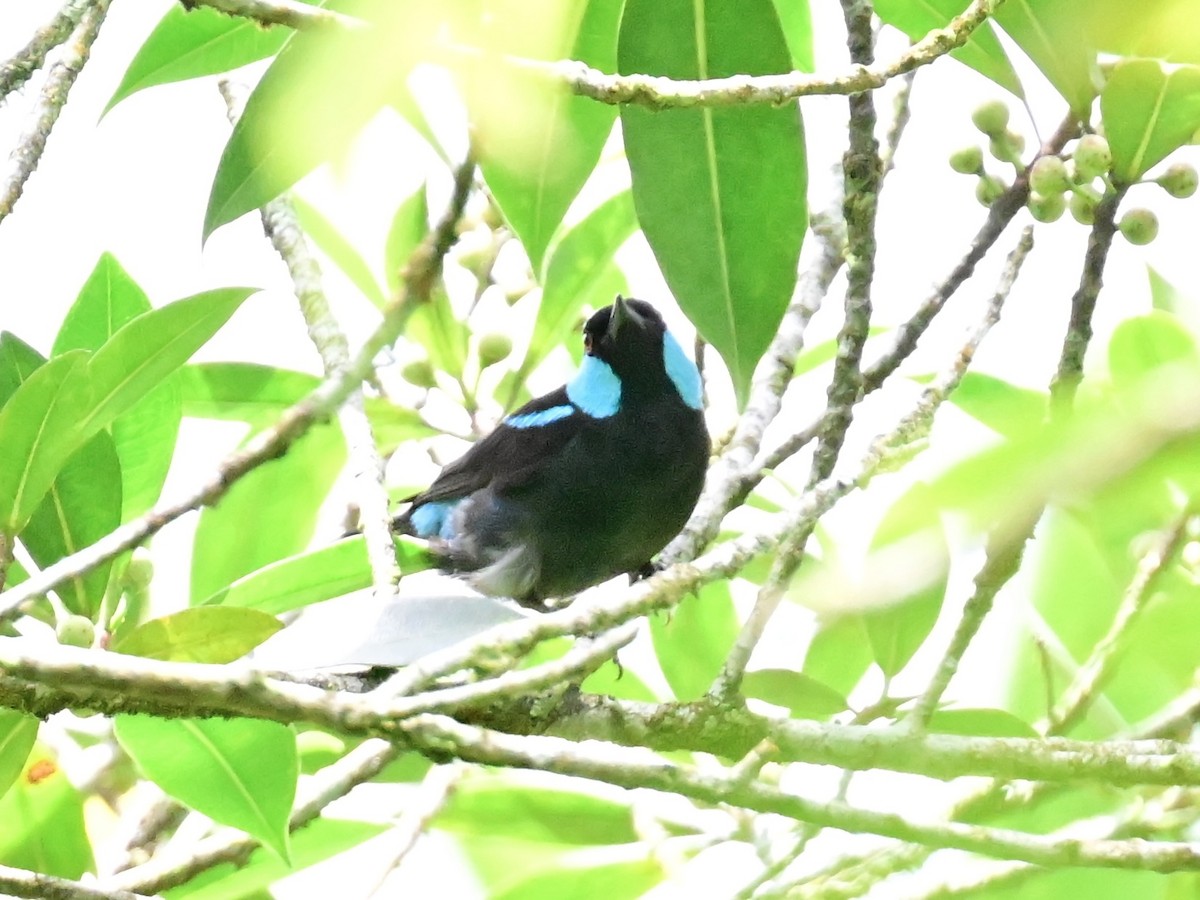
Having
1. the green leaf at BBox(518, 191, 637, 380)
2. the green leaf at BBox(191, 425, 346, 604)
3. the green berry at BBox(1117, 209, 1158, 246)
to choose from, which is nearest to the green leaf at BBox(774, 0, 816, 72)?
the green leaf at BBox(518, 191, 637, 380)

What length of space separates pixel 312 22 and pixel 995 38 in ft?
3.64

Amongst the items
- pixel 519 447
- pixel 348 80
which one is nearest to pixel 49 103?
pixel 348 80

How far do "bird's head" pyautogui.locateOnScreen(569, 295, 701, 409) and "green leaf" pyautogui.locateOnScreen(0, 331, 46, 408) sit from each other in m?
1.42

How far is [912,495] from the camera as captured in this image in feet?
1.44

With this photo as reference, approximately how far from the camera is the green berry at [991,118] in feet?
6.41

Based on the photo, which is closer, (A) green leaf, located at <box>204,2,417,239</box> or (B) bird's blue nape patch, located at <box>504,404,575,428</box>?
(A) green leaf, located at <box>204,2,417,239</box>

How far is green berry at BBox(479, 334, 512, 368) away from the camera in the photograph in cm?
287

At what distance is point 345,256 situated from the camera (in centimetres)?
300

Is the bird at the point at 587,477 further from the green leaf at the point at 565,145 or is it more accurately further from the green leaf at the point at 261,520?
the green leaf at the point at 565,145

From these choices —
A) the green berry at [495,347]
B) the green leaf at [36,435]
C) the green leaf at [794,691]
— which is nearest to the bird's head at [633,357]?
the green berry at [495,347]

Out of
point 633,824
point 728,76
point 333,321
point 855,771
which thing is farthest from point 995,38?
point 633,824

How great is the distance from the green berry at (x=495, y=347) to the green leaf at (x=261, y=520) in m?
0.44

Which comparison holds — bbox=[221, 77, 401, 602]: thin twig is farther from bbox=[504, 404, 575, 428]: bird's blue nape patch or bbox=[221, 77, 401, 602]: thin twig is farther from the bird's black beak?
the bird's black beak

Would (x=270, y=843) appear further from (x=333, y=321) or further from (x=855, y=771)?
(x=333, y=321)
